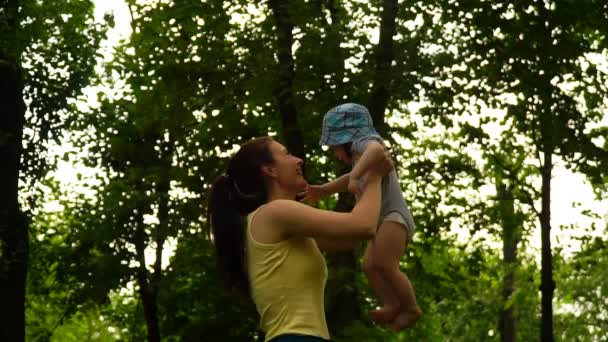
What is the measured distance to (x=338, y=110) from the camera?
19.5 ft

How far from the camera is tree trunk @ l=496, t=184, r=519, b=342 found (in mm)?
23672

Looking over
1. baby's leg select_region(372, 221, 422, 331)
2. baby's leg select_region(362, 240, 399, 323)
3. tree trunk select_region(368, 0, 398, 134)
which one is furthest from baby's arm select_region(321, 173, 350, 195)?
tree trunk select_region(368, 0, 398, 134)

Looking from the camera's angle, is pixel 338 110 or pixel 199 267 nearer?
pixel 338 110

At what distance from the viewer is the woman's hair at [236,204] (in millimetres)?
4820

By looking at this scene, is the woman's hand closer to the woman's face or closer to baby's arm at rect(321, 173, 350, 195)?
the woman's face

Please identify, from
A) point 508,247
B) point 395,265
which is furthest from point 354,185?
point 508,247

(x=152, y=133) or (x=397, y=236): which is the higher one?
(x=152, y=133)

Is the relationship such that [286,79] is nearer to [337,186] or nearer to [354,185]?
[337,186]

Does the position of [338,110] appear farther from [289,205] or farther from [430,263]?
[430,263]

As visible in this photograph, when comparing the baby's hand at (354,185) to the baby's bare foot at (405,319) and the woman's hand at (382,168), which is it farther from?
the baby's bare foot at (405,319)

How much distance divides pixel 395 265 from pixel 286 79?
1190 cm

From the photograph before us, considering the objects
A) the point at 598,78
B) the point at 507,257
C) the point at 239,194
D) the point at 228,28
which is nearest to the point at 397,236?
the point at 239,194

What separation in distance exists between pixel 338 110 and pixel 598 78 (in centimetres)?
1509

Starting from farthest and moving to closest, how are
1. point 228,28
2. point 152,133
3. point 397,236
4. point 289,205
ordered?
point 152,133 < point 228,28 < point 397,236 < point 289,205
